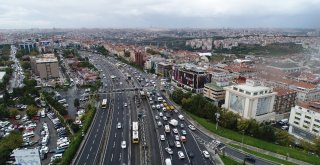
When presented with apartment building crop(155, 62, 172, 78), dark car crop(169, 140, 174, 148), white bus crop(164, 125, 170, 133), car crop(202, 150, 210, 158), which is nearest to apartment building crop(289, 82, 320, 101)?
white bus crop(164, 125, 170, 133)

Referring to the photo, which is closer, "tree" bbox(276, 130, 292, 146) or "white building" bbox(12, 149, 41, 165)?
Result: "white building" bbox(12, 149, 41, 165)

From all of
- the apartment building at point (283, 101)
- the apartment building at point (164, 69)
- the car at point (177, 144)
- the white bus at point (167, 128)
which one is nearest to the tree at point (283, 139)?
the apartment building at point (283, 101)

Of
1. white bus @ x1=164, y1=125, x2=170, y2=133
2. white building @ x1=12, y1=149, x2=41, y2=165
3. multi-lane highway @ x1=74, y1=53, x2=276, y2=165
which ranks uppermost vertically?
white building @ x1=12, y1=149, x2=41, y2=165

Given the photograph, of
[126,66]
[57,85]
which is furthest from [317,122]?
[126,66]

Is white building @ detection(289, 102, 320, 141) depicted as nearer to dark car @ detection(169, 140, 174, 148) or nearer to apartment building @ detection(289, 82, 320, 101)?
apartment building @ detection(289, 82, 320, 101)

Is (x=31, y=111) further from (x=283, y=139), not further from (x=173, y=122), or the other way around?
(x=283, y=139)

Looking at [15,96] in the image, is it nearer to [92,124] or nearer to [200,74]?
[92,124]
